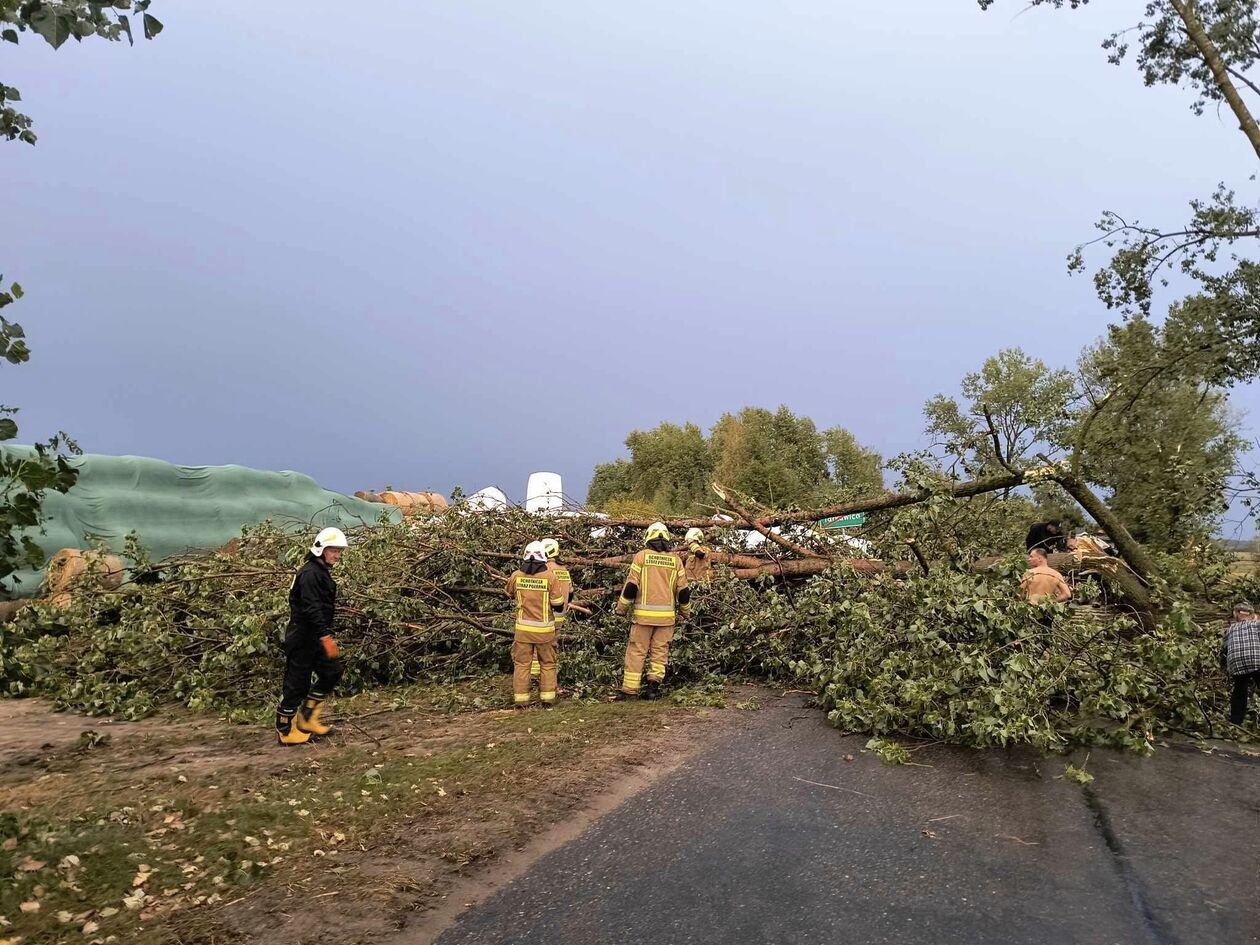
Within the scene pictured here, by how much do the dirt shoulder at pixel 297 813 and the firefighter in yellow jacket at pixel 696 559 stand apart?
5.01 ft

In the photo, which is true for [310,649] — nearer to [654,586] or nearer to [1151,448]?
[654,586]

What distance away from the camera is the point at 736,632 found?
7.89 metres

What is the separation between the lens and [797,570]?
8656mm

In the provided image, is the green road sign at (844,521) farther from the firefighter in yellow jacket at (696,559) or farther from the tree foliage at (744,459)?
the tree foliage at (744,459)

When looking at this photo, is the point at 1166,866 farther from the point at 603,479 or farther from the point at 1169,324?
the point at 603,479

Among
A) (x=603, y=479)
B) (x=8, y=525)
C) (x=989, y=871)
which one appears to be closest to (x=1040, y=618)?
(x=989, y=871)

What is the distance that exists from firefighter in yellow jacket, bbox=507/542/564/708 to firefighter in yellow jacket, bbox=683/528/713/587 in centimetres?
163

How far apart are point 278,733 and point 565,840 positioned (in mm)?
3031

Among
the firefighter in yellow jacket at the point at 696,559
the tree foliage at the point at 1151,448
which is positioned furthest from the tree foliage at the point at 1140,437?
the firefighter in yellow jacket at the point at 696,559

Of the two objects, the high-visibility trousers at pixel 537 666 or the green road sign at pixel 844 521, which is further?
the green road sign at pixel 844 521

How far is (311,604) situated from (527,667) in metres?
2.02

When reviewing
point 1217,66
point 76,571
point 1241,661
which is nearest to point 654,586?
point 1241,661

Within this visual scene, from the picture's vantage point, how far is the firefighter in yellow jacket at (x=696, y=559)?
8.24m

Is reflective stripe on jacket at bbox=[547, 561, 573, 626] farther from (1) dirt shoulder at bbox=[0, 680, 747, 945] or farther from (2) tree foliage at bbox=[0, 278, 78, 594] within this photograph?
(2) tree foliage at bbox=[0, 278, 78, 594]
